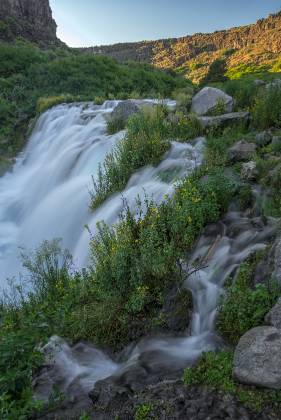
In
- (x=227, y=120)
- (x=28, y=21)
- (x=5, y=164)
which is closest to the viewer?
(x=227, y=120)

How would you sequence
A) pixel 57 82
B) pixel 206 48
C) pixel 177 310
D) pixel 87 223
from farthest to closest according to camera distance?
pixel 206 48, pixel 57 82, pixel 87 223, pixel 177 310

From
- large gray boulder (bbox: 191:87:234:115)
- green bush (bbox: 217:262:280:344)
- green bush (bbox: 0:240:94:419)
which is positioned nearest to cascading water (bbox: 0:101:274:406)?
green bush (bbox: 217:262:280:344)

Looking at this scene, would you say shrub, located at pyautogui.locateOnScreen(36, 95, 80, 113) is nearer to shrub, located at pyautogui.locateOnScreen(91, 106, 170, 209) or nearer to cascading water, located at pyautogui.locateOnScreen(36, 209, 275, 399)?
shrub, located at pyautogui.locateOnScreen(91, 106, 170, 209)

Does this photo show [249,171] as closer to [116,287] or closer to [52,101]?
[116,287]

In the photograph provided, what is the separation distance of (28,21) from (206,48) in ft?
147

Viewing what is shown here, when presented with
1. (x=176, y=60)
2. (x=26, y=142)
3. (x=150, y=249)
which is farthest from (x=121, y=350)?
(x=176, y=60)

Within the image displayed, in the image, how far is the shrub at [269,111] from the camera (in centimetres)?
879

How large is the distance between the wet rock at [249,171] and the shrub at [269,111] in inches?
91.2

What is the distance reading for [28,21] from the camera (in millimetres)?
54688

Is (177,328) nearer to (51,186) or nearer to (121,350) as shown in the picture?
(121,350)

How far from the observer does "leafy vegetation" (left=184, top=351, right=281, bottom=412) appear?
3010mm

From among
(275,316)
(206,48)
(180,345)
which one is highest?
(206,48)

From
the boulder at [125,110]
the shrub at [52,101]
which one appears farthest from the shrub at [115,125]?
the shrub at [52,101]

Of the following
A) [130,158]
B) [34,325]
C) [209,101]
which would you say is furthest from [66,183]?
[34,325]
